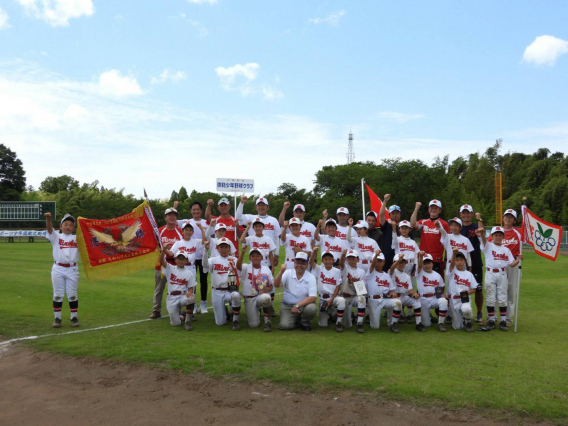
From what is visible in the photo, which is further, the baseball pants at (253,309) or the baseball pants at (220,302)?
Answer: the baseball pants at (220,302)

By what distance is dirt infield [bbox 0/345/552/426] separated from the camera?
4.78 metres

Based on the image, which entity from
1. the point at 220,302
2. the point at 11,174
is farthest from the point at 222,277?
the point at 11,174

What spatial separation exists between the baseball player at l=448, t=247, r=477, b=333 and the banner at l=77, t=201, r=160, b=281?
5753mm

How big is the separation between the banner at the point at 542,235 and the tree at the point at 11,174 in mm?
79982

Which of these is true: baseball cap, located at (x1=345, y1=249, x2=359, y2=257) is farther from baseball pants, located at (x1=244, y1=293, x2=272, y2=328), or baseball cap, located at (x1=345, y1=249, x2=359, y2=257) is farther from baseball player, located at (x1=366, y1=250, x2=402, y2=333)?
baseball pants, located at (x1=244, y1=293, x2=272, y2=328)

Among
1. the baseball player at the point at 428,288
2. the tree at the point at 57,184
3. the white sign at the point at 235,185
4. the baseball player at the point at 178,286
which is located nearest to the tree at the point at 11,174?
the tree at the point at 57,184

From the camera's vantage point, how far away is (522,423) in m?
4.63

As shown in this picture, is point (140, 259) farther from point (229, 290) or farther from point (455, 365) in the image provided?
point (455, 365)

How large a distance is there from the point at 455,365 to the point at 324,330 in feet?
9.08

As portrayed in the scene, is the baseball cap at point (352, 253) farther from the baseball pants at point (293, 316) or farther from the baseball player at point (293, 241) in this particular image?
the baseball pants at point (293, 316)

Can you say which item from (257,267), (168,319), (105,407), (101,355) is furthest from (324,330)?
(105,407)

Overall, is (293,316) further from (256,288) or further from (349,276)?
(349,276)

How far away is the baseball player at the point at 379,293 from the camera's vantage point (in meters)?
8.68

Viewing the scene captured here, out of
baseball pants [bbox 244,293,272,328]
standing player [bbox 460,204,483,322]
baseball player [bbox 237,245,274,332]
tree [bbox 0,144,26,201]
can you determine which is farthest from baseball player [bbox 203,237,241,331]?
tree [bbox 0,144,26,201]
